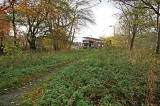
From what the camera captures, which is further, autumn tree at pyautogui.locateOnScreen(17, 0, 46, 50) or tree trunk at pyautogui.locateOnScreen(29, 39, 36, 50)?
tree trunk at pyautogui.locateOnScreen(29, 39, 36, 50)

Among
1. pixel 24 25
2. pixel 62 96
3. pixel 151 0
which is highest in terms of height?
pixel 151 0

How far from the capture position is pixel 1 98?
3.37 metres

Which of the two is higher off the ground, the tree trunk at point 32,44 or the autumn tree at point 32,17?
the autumn tree at point 32,17

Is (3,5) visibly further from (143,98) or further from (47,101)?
(143,98)

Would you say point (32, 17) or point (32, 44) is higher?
point (32, 17)

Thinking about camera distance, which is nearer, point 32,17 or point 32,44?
point 32,17

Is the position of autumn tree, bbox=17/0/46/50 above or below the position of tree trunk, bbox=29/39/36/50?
above

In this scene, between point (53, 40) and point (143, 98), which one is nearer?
point (143, 98)

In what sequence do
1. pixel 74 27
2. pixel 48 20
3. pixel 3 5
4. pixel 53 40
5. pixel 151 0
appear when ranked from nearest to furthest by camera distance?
pixel 151 0, pixel 3 5, pixel 48 20, pixel 53 40, pixel 74 27

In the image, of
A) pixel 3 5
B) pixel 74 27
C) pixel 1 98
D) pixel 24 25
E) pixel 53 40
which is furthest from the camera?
pixel 74 27

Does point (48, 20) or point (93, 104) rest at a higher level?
point (48, 20)

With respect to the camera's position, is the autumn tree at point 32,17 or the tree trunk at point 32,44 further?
the tree trunk at point 32,44

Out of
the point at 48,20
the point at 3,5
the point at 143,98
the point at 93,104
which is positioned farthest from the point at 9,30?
the point at 143,98

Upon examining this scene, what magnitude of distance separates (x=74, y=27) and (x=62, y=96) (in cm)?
1884
